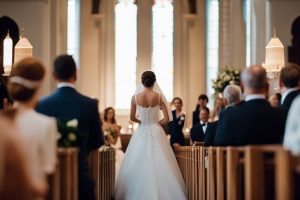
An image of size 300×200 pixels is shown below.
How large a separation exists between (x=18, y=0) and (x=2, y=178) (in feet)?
42.3

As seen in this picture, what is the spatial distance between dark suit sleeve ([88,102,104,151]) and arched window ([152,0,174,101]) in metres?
16.3

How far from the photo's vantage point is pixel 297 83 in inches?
260

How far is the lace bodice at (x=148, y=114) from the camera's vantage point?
1000 centimetres

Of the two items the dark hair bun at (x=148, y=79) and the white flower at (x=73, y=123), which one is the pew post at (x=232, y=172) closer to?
the white flower at (x=73, y=123)

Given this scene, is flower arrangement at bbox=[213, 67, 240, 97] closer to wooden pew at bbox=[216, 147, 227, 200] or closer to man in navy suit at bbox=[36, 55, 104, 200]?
wooden pew at bbox=[216, 147, 227, 200]

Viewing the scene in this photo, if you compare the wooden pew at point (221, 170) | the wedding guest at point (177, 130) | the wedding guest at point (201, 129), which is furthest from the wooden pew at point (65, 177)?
the wedding guest at point (177, 130)

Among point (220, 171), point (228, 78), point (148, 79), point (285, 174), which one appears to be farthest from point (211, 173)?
point (228, 78)

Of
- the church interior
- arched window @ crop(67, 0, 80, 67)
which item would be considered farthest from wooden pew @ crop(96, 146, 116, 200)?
arched window @ crop(67, 0, 80, 67)

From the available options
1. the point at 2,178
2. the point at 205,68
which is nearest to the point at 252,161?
the point at 2,178

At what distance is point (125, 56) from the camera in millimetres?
22422

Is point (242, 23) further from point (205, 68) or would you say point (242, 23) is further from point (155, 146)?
point (155, 146)

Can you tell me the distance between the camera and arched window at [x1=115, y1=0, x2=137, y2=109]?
73.5 feet

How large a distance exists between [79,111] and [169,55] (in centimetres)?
1688

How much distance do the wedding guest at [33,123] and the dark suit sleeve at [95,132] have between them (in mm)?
1313
